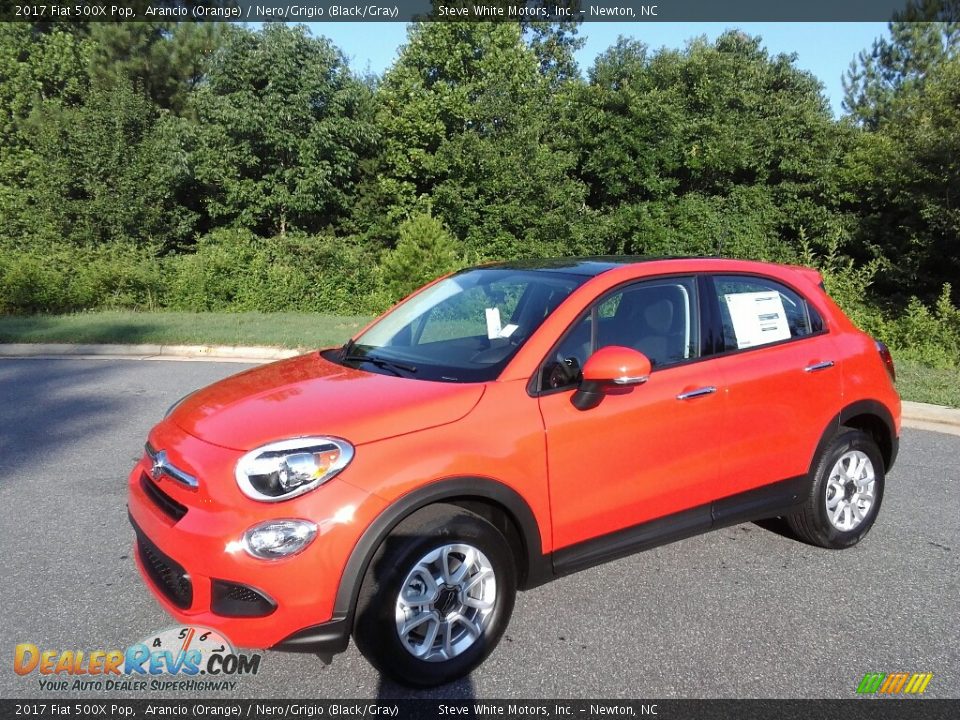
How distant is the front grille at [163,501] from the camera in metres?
3.00

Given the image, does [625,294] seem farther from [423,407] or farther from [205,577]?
[205,577]

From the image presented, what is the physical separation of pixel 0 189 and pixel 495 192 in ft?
64.2

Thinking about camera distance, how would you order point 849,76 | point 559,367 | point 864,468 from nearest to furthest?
1. point 559,367
2. point 864,468
3. point 849,76

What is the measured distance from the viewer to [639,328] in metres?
3.77

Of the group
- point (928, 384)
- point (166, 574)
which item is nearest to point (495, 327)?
point (166, 574)

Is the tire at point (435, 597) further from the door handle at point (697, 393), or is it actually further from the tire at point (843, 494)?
the tire at point (843, 494)

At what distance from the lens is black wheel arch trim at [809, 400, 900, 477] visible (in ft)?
13.8

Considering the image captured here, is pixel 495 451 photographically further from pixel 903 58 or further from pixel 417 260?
pixel 903 58

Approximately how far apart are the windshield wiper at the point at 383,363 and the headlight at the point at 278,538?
3.15 feet

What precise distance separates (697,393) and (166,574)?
96.4 inches

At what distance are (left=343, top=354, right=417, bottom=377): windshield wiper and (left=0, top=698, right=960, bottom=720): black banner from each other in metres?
1.39

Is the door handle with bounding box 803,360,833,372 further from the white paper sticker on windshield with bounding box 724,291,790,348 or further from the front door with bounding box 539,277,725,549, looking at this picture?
the front door with bounding box 539,277,725,549

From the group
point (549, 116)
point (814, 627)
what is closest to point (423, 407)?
point (814, 627)

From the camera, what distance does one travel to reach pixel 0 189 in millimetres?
30109
